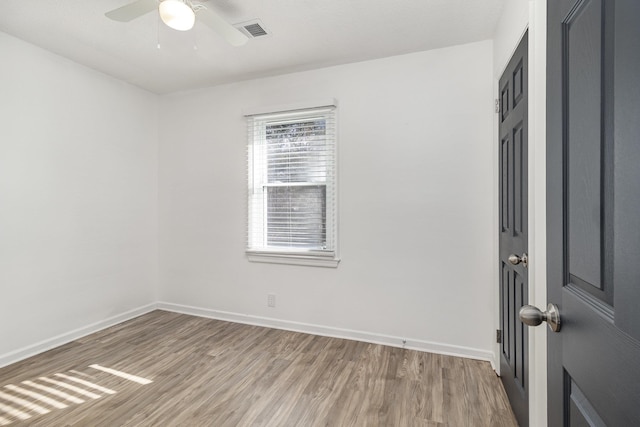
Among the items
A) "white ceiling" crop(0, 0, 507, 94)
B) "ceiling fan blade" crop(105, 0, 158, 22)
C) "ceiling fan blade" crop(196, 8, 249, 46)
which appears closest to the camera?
"ceiling fan blade" crop(105, 0, 158, 22)

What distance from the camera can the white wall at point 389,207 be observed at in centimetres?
264

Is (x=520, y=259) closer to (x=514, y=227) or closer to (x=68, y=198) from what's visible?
(x=514, y=227)

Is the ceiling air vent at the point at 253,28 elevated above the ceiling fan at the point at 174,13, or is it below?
above

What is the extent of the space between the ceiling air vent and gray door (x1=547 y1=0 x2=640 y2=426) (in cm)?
206

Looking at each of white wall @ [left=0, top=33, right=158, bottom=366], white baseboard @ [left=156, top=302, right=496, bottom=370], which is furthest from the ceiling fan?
white baseboard @ [left=156, top=302, right=496, bottom=370]

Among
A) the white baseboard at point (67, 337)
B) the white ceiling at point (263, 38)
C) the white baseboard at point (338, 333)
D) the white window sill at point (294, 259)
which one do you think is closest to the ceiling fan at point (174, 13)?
the white ceiling at point (263, 38)

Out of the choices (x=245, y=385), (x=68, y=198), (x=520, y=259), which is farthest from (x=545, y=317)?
(x=68, y=198)

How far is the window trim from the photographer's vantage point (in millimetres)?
3047

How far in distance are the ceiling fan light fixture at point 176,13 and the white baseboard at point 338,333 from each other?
2.67m

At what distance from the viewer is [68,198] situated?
2.97 metres

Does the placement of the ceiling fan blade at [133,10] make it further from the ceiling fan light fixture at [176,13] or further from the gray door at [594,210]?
the gray door at [594,210]

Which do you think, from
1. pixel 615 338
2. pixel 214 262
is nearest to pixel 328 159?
pixel 214 262

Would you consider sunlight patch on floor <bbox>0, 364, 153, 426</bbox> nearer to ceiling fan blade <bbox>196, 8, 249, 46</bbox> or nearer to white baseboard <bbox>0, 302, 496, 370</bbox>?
white baseboard <bbox>0, 302, 496, 370</bbox>

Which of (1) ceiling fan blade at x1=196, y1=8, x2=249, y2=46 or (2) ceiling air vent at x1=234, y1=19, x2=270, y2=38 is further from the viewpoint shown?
(2) ceiling air vent at x1=234, y1=19, x2=270, y2=38
